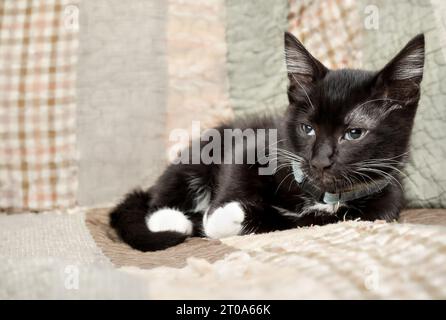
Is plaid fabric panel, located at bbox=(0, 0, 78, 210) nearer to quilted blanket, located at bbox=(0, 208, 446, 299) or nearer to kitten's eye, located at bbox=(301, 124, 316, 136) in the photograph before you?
quilted blanket, located at bbox=(0, 208, 446, 299)

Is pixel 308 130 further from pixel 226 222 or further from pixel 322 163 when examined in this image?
pixel 226 222

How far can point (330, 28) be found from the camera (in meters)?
2.12

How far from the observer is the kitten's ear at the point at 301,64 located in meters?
1.53

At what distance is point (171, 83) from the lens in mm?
2256

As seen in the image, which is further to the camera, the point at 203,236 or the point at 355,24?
the point at 355,24

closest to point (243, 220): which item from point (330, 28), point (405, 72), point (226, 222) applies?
point (226, 222)

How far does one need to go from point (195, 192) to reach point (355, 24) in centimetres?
92

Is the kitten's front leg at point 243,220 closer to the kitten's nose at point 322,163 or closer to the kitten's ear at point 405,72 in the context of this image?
the kitten's nose at point 322,163

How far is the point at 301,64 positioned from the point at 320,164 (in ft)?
1.23

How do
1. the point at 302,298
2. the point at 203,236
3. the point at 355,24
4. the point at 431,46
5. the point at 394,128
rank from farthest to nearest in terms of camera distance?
the point at 355,24
the point at 431,46
the point at 203,236
the point at 394,128
the point at 302,298

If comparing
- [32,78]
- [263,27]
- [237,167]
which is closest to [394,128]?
[237,167]

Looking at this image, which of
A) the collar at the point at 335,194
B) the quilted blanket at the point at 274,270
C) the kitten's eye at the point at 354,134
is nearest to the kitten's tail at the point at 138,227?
the quilted blanket at the point at 274,270

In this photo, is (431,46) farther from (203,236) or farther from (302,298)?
(302,298)

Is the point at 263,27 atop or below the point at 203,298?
atop
